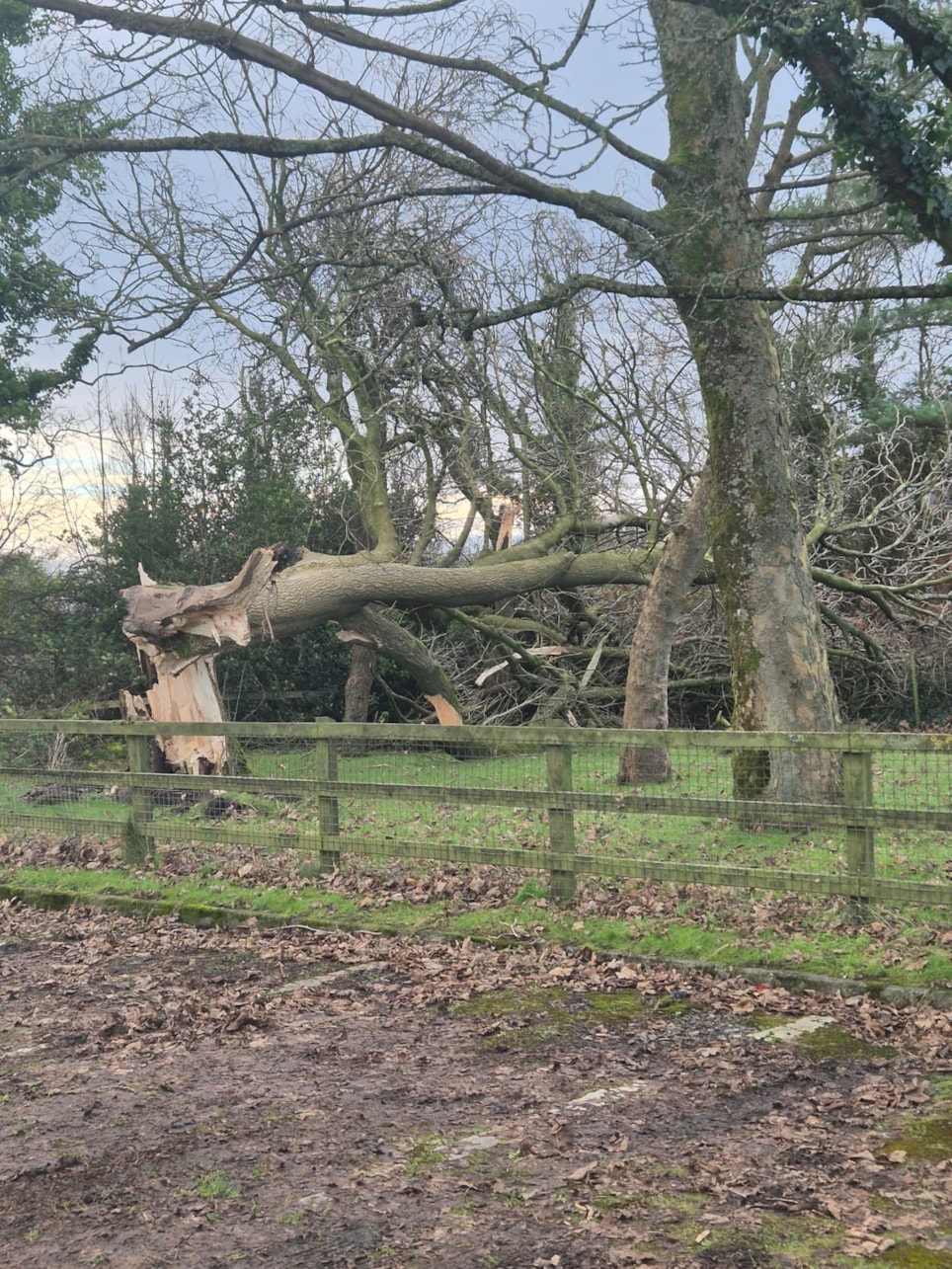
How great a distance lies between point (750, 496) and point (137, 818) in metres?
6.14

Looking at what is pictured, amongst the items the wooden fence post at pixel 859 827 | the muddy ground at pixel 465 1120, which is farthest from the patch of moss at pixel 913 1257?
the wooden fence post at pixel 859 827

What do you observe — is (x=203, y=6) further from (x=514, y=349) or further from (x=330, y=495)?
(x=330, y=495)

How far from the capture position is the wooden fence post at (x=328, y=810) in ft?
28.6

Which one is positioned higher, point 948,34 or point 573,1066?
point 948,34

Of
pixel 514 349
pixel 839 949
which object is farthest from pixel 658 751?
pixel 514 349

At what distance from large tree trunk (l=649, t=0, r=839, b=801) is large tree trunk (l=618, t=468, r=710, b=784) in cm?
258

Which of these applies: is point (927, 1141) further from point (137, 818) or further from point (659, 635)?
point (659, 635)

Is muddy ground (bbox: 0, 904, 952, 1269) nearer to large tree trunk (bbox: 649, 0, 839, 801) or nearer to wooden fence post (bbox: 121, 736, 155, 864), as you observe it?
wooden fence post (bbox: 121, 736, 155, 864)

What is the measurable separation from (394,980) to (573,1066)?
1.85 m

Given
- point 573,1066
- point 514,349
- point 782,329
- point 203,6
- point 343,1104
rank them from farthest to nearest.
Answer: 1. point 782,329
2. point 514,349
3. point 203,6
4. point 573,1066
5. point 343,1104

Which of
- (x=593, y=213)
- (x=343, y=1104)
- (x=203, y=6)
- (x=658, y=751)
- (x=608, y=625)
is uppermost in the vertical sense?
(x=203, y=6)

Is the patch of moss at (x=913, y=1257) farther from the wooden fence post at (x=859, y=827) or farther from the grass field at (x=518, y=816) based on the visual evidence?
the grass field at (x=518, y=816)

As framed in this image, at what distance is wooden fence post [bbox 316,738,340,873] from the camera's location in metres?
8.73

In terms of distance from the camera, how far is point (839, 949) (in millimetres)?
6363
